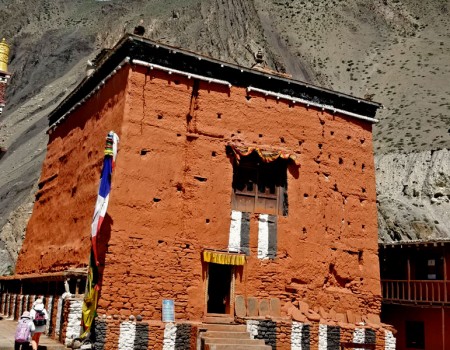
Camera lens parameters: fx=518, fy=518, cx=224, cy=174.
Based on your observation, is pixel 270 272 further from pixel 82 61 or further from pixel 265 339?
pixel 82 61

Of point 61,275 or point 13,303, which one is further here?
point 13,303

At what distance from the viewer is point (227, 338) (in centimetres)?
1426

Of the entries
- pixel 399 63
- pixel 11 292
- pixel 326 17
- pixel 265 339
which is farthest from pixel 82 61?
pixel 265 339

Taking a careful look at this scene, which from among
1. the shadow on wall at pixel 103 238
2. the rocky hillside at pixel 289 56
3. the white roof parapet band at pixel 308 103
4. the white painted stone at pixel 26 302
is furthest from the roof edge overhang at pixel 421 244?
the white painted stone at pixel 26 302

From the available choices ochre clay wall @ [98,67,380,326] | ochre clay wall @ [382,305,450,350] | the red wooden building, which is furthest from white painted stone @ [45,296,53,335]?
ochre clay wall @ [382,305,450,350]

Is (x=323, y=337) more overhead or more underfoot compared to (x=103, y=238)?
more underfoot

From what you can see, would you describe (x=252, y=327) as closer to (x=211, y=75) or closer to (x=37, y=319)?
(x=37, y=319)

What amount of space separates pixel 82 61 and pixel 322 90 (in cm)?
5249

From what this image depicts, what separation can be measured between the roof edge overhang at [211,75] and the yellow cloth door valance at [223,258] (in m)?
5.69

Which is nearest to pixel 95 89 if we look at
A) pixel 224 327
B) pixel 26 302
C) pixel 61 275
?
pixel 61 275

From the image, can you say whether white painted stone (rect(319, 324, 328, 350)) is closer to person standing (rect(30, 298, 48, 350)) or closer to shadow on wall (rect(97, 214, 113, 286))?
shadow on wall (rect(97, 214, 113, 286))

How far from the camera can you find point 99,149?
55.3 feet

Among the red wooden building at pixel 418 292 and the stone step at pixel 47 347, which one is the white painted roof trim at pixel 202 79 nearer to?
the red wooden building at pixel 418 292

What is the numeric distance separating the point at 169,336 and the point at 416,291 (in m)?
10.7
